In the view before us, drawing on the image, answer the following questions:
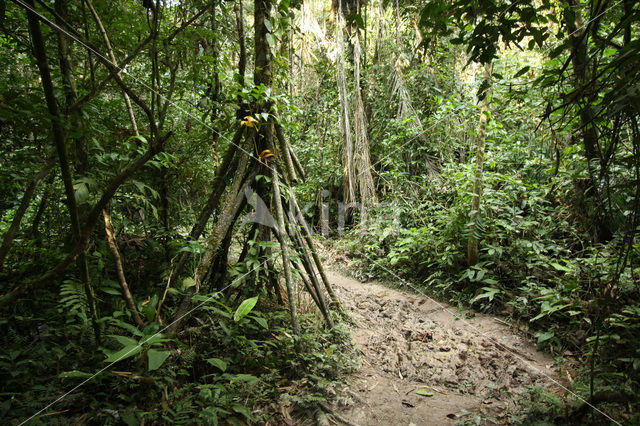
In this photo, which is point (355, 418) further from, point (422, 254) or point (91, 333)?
point (422, 254)

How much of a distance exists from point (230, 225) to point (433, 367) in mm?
1911

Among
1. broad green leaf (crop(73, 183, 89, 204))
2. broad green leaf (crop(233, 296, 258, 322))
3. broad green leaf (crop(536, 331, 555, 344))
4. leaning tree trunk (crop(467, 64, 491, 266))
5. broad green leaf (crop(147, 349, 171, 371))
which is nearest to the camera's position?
broad green leaf (crop(147, 349, 171, 371))

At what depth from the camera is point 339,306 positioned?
3.03 meters

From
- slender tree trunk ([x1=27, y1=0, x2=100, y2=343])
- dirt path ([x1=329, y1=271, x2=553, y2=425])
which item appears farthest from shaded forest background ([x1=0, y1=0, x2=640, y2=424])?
dirt path ([x1=329, y1=271, x2=553, y2=425])

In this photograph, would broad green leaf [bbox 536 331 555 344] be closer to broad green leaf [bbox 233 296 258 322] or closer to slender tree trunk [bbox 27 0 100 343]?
broad green leaf [bbox 233 296 258 322]

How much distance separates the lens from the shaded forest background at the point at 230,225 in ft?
4.81

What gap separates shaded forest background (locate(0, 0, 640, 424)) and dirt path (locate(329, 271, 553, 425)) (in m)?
0.18

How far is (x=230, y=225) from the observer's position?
2438 millimetres

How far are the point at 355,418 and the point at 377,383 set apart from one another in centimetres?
47

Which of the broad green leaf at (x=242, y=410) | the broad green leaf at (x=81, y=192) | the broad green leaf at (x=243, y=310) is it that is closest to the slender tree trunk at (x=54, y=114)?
the broad green leaf at (x=81, y=192)

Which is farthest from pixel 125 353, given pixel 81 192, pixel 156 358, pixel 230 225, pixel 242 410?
pixel 230 225

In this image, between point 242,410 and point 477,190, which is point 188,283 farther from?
point 477,190

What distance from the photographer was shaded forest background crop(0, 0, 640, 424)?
1467mm

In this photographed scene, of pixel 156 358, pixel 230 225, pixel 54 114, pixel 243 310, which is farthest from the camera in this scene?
pixel 230 225
